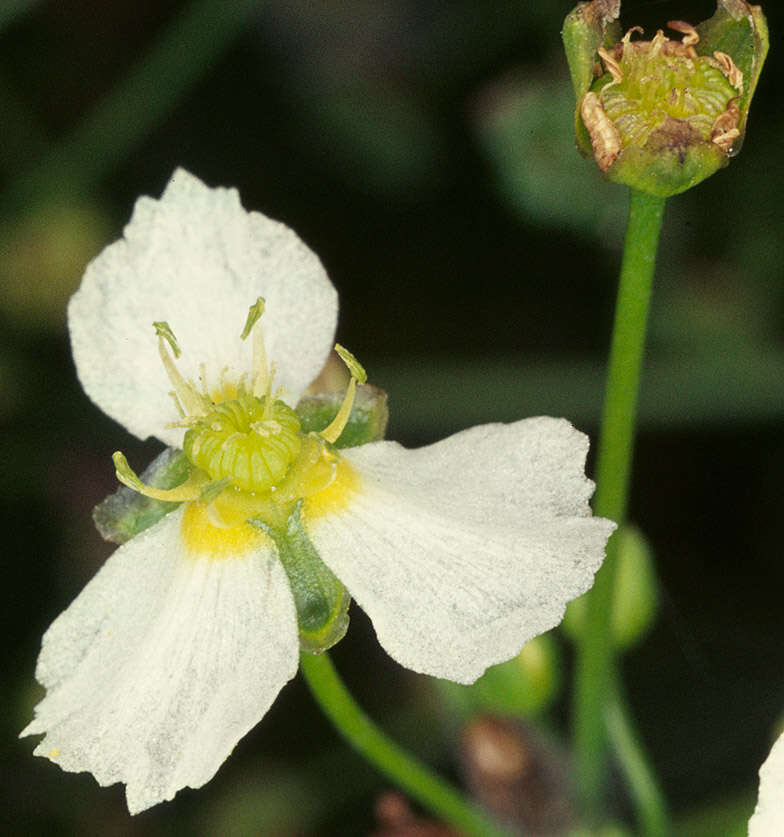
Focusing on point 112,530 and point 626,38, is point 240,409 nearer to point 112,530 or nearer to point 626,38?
point 112,530

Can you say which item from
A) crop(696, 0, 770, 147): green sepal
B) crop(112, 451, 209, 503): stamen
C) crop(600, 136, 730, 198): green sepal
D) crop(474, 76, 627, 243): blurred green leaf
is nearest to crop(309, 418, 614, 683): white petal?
crop(112, 451, 209, 503): stamen

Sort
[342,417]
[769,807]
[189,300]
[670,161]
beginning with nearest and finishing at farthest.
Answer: [769,807] → [670,161] → [342,417] → [189,300]

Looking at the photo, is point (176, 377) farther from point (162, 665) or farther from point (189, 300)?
point (162, 665)

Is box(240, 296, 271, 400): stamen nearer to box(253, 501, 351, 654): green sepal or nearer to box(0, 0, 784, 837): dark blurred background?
box(253, 501, 351, 654): green sepal

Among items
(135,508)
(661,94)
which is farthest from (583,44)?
(135,508)

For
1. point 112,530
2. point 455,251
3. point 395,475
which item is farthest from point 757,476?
point 112,530

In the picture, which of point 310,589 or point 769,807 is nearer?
point 769,807

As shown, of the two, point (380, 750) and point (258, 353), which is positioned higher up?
point (258, 353)

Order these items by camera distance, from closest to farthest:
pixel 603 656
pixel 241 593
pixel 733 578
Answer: pixel 241 593, pixel 603 656, pixel 733 578

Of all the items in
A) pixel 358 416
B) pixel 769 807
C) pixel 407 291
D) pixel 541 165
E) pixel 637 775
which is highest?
pixel 358 416
